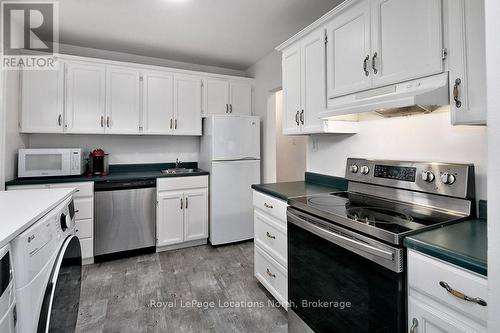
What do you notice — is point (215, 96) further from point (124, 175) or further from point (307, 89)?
point (307, 89)

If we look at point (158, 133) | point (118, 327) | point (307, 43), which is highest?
point (307, 43)

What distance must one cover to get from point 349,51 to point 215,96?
215 cm

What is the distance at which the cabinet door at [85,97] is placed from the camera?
2.77 meters

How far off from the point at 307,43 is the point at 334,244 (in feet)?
5.14

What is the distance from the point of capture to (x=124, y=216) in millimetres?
2805

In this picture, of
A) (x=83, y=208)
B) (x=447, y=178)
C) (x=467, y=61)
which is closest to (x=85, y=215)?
(x=83, y=208)

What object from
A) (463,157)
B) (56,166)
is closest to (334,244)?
(463,157)

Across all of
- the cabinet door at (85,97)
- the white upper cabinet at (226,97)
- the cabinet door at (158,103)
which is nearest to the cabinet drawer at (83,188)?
the cabinet door at (85,97)

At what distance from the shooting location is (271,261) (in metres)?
2.01

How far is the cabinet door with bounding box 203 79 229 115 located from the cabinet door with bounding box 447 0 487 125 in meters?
2.72

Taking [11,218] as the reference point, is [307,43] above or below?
above

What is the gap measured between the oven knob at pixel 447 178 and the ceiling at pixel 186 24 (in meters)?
1.73

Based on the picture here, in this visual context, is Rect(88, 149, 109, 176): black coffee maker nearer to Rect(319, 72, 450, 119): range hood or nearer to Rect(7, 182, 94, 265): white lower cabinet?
Rect(7, 182, 94, 265): white lower cabinet

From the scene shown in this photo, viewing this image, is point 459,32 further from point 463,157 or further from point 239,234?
point 239,234
